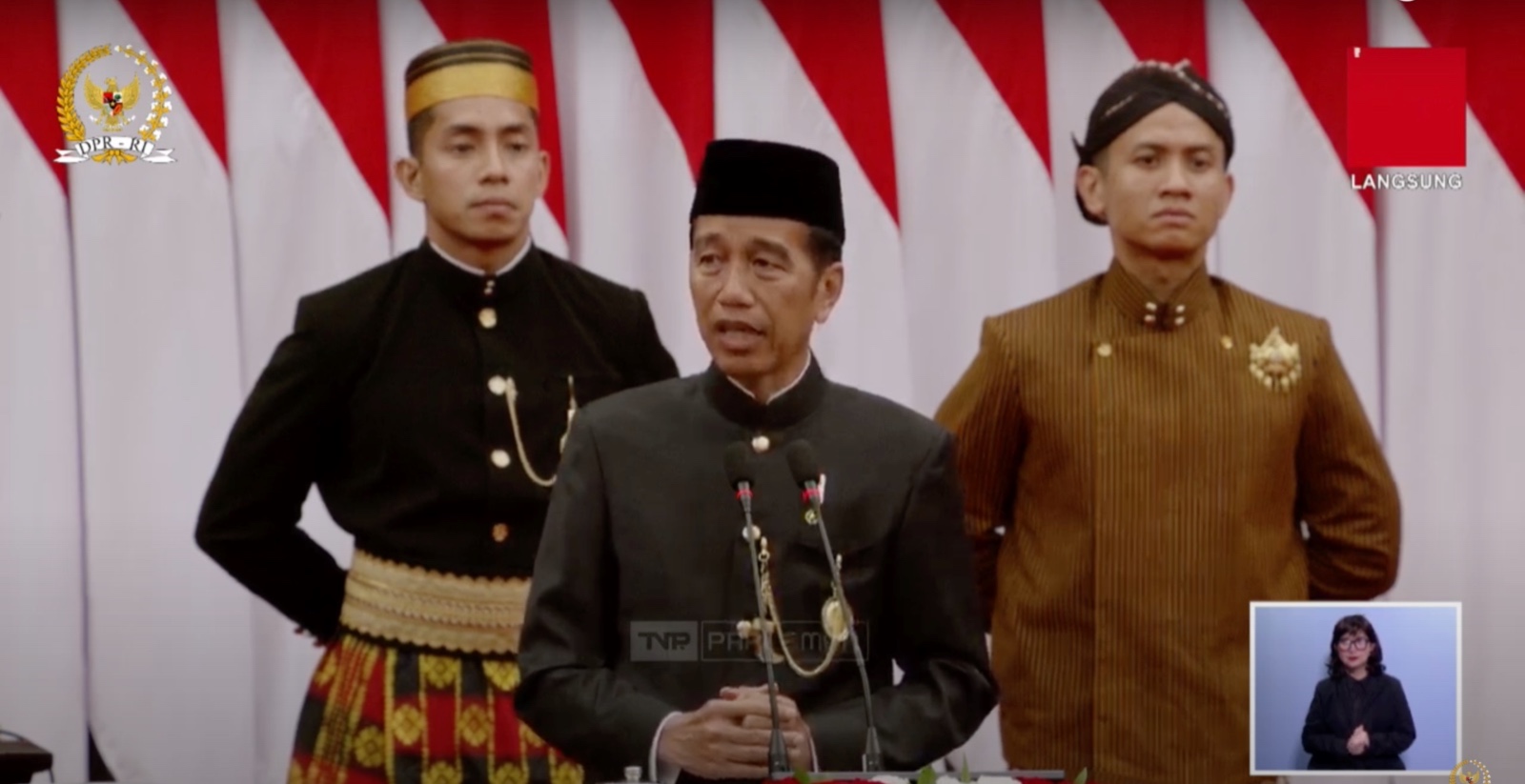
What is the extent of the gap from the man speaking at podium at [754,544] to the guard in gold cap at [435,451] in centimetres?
29

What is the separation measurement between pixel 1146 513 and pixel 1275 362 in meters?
0.36

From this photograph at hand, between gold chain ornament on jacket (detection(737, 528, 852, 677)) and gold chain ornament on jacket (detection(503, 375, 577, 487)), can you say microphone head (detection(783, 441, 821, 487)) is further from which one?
gold chain ornament on jacket (detection(503, 375, 577, 487))

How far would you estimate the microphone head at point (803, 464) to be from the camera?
3703 mm

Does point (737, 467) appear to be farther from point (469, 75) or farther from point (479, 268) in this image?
point (469, 75)

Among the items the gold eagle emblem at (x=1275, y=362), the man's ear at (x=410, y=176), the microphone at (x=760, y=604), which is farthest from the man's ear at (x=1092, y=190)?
the man's ear at (x=410, y=176)

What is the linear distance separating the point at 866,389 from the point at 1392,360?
1.04 m

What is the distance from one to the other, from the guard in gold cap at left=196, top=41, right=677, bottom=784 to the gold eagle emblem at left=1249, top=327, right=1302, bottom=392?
1.07m

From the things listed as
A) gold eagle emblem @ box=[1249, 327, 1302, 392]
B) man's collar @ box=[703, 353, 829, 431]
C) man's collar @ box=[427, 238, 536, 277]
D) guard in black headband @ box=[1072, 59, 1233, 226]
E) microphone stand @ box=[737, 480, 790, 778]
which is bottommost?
microphone stand @ box=[737, 480, 790, 778]

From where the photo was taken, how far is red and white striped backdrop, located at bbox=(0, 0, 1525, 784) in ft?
15.2

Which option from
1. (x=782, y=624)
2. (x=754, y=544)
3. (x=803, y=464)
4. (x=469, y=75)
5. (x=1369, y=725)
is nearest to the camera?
(x=803, y=464)

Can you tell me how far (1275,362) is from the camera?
4.45 m

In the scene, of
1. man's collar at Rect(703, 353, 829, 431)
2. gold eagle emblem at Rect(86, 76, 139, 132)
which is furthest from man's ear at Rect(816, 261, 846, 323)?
gold eagle emblem at Rect(86, 76, 139, 132)

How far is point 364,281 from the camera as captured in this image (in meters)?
4.54

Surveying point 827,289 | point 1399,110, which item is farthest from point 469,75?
point 1399,110
